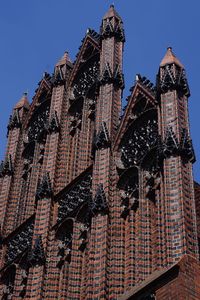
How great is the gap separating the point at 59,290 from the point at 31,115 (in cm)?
1125

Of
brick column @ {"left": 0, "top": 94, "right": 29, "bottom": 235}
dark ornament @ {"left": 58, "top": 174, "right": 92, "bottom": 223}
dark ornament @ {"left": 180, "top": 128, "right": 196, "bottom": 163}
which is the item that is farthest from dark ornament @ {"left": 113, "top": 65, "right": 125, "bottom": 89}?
dark ornament @ {"left": 180, "top": 128, "right": 196, "bottom": 163}

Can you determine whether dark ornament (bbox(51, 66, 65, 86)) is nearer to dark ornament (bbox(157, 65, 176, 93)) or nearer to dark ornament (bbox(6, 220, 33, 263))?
dark ornament (bbox(6, 220, 33, 263))

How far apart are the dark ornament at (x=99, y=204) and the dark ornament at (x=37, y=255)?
2.66m

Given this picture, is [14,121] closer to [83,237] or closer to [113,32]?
[113,32]

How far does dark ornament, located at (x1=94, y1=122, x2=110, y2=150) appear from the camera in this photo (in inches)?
1073

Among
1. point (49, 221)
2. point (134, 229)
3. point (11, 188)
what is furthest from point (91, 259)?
point (11, 188)

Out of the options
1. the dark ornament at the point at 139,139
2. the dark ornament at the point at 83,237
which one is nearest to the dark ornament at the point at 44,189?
the dark ornament at the point at 83,237

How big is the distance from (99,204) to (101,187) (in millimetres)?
718

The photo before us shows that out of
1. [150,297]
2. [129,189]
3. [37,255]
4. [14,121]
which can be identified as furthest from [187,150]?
[14,121]

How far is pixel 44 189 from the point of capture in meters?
29.0

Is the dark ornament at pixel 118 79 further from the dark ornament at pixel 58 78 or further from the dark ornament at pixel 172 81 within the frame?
the dark ornament at pixel 58 78

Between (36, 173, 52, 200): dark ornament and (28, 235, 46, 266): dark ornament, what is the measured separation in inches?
93.0

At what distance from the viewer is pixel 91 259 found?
24078 millimetres

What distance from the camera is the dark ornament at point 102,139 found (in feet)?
89.5
